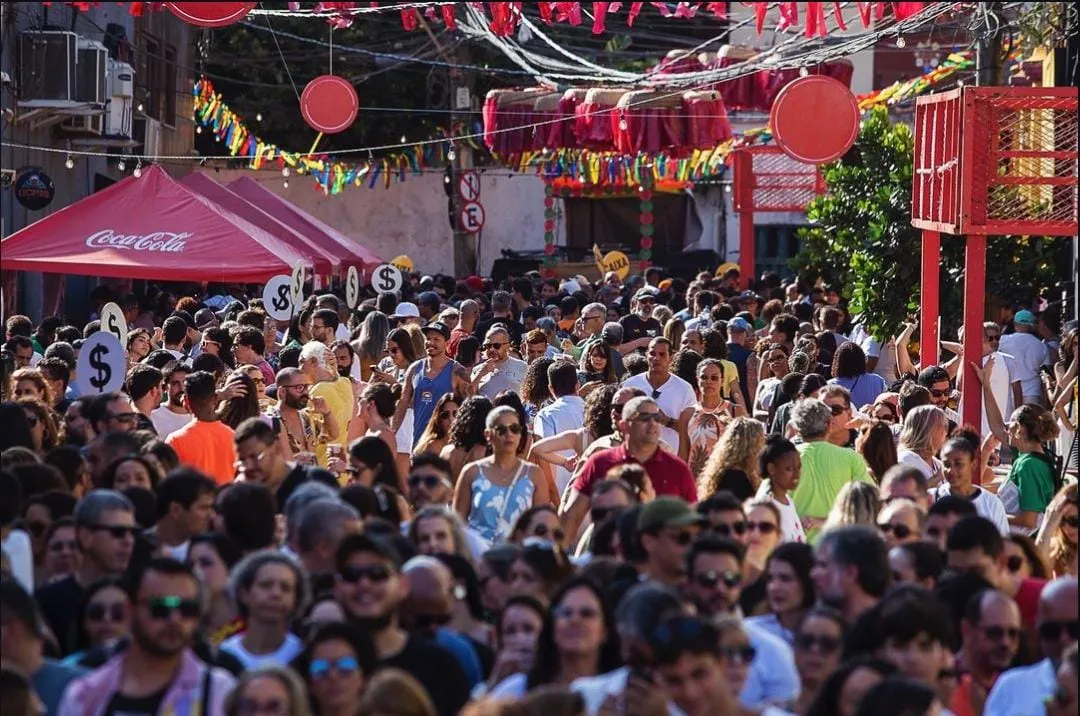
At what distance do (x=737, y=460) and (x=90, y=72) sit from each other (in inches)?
641

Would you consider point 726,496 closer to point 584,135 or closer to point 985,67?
point 985,67

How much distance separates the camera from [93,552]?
7.40m

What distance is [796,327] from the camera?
15.7 m

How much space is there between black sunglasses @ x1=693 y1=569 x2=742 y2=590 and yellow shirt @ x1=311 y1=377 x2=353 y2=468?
17.8 feet

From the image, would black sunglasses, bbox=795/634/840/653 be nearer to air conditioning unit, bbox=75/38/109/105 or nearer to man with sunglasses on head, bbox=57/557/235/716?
man with sunglasses on head, bbox=57/557/235/716

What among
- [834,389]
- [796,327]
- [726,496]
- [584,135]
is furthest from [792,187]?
[726,496]

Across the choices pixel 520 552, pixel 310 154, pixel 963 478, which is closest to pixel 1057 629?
pixel 520 552

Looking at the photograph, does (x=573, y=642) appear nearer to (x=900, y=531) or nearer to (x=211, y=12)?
(x=900, y=531)

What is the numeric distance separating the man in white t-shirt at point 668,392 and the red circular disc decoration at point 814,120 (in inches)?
206

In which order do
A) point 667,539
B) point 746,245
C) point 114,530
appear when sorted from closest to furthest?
1. point 667,539
2. point 114,530
3. point 746,245

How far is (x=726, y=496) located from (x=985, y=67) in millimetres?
10663

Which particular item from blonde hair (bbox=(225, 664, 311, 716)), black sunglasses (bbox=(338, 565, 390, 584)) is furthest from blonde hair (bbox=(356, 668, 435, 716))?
black sunglasses (bbox=(338, 565, 390, 584))

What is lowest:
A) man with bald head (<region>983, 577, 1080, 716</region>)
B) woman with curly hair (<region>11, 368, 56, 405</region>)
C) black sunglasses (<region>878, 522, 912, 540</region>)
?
man with bald head (<region>983, 577, 1080, 716</region>)

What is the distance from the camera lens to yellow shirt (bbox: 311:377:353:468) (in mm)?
12094
